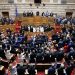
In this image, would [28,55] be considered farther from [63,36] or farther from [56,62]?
[63,36]

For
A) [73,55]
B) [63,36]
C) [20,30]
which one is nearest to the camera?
[73,55]

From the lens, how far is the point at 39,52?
3428 centimetres

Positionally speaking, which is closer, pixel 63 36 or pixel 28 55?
pixel 28 55

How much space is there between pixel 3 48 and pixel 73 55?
7143 mm

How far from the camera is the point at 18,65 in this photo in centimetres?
3152

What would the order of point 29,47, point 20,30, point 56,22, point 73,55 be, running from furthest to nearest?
point 56,22 < point 20,30 < point 29,47 < point 73,55

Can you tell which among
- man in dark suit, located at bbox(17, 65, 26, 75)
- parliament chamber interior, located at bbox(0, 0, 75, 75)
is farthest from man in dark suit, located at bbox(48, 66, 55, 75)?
man in dark suit, located at bbox(17, 65, 26, 75)

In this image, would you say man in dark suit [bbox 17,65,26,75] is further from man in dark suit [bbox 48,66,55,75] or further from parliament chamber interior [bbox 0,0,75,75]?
man in dark suit [bbox 48,66,55,75]

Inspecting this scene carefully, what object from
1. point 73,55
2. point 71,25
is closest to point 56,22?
point 71,25

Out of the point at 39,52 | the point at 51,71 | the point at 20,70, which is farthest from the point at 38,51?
the point at 51,71

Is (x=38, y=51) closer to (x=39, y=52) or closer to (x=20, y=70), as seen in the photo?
(x=39, y=52)

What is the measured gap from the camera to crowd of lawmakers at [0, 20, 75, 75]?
3053cm

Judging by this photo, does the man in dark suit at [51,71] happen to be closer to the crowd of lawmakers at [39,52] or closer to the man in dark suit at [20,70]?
the crowd of lawmakers at [39,52]

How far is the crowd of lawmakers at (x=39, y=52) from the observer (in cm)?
3053
